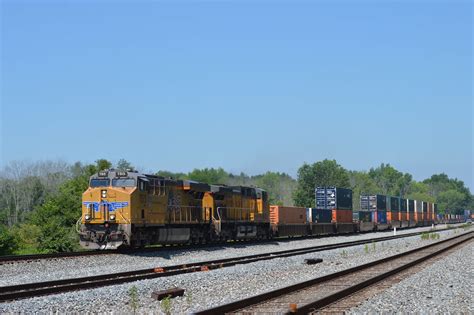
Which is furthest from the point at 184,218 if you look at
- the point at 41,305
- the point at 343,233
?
the point at 343,233

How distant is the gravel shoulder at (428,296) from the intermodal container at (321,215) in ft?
103

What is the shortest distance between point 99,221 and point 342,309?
16.5 meters

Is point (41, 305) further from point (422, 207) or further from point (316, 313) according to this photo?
point (422, 207)

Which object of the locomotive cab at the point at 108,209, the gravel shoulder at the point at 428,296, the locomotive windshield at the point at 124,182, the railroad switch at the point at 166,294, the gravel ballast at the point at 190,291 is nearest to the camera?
the gravel shoulder at the point at 428,296

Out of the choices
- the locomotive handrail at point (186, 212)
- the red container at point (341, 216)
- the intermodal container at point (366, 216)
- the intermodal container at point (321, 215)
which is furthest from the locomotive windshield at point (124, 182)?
the intermodal container at point (366, 216)

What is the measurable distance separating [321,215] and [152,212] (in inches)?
1067

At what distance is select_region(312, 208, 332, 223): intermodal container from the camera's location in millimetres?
50600

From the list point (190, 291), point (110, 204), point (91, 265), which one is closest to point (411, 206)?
point (110, 204)

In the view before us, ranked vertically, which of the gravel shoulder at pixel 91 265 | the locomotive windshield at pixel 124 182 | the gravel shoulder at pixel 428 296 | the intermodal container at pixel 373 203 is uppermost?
the locomotive windshield at pixel 124 182

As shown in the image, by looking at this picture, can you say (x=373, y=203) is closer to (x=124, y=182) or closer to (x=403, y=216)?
(x=403, y=216)

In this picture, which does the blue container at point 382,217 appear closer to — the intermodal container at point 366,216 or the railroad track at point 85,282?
the intermodal container at point 366,216

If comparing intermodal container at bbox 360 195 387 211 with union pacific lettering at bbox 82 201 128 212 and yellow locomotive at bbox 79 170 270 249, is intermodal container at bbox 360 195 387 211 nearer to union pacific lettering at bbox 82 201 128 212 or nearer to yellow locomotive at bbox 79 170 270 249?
yellow locomotive at bbox 79 170 270 249

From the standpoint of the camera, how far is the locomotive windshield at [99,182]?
86.7 feet

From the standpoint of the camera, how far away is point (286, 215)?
148 ft
